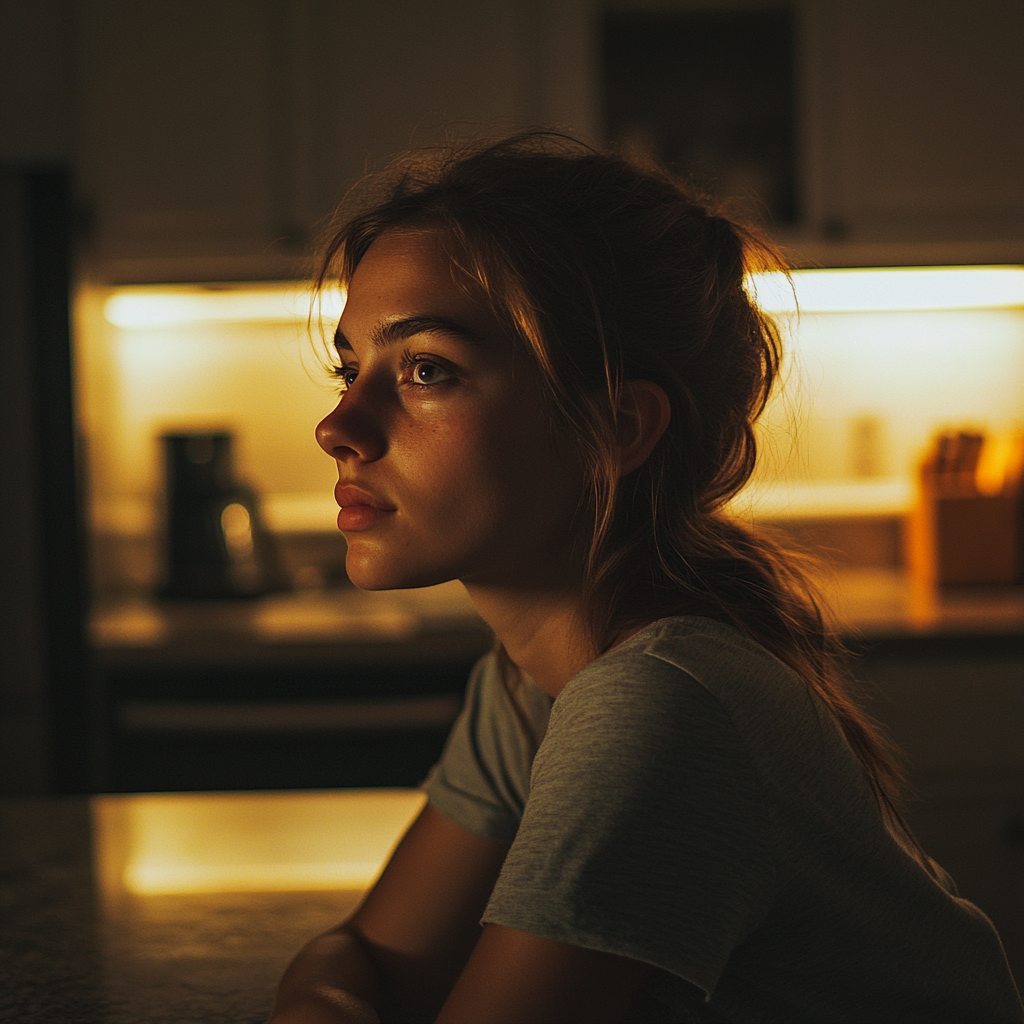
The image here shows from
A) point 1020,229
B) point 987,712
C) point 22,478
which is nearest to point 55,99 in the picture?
point 22,478

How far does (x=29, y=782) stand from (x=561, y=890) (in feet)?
6.58

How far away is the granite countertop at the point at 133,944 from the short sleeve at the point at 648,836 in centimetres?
22

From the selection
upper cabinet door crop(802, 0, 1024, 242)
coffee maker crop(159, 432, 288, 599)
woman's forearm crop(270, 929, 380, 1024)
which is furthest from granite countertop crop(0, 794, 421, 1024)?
upper cabinet door crop(802, 0, 1024, 242)

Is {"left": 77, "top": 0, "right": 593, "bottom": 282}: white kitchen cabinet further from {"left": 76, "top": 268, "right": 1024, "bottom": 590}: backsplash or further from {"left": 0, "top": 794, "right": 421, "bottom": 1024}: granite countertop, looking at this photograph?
{"left": 0, "top": 794, "right": 421, "bottom": 1024}: granite countertop

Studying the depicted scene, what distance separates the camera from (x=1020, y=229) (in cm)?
233

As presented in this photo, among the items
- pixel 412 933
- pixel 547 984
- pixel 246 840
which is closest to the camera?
pixel 547 984

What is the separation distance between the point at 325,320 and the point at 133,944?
1.40 meters

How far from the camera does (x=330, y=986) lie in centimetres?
61

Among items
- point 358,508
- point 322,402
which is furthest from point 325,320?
point 358,508

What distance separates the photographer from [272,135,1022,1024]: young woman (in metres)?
0.48

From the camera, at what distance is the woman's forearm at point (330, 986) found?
0.57 meters

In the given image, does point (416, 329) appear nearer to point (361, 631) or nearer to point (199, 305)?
point (361, 631)

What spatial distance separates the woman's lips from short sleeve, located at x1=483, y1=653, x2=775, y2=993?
196 millimetres

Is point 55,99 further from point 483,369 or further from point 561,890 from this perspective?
point 561,890
